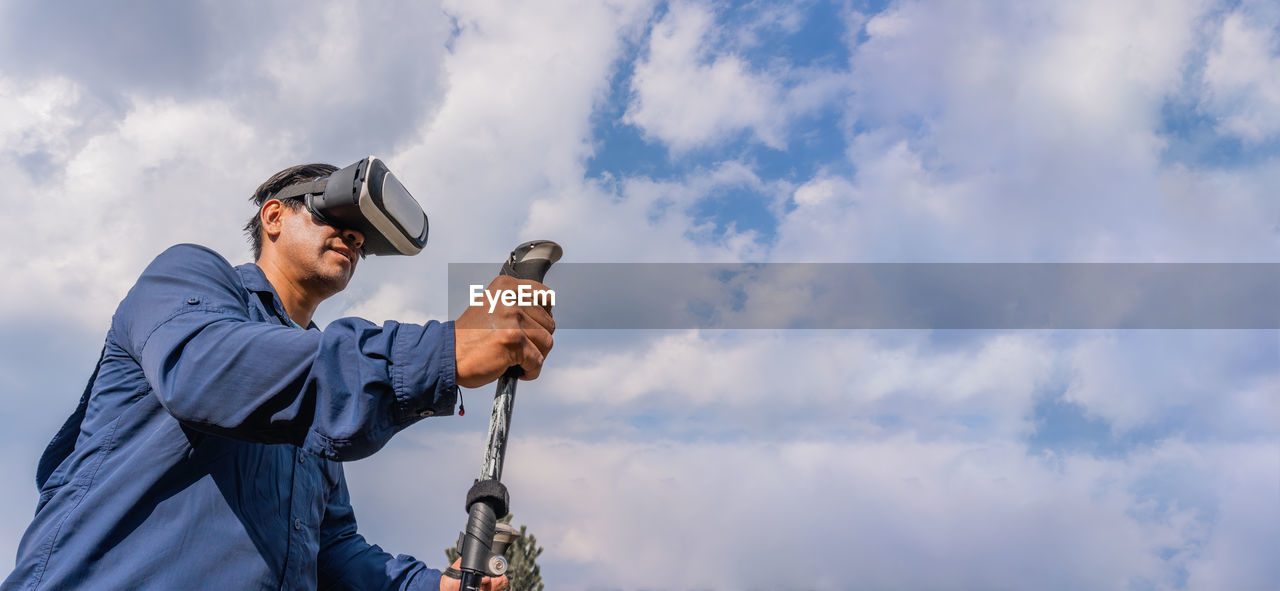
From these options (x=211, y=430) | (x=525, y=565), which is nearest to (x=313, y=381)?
(x=211, y=430)

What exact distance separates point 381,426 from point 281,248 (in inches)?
76.1

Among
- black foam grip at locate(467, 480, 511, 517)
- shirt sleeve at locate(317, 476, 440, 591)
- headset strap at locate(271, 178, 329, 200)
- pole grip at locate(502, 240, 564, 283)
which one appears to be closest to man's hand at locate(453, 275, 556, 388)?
pole grip at locate(502, 240, 564, 283)

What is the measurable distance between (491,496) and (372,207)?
1234 millimetres

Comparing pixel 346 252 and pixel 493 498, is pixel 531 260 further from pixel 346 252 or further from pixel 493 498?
pixel 346 252

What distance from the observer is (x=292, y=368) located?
7.20 feet

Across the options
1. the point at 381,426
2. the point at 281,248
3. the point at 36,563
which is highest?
the point at 281,248

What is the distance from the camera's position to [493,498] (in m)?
2.67

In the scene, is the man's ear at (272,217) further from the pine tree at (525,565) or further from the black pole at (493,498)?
the pine tree at (525,565)

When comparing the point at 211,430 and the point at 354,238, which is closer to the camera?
the point at 211,430

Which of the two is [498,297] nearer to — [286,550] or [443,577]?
[286,550]

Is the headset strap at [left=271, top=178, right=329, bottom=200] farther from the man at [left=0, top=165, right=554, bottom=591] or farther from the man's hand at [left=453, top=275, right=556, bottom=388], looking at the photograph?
the man's hand at [left=453, top=275, right=556, bottom=388]

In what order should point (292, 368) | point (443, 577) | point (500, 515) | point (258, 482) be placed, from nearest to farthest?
point (292, 368) → point (500, 515) → point (258, 482) → point (443, 577)

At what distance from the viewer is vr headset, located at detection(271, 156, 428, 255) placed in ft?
10.7

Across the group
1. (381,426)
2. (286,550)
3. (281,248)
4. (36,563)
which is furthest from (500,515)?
(281,248)
